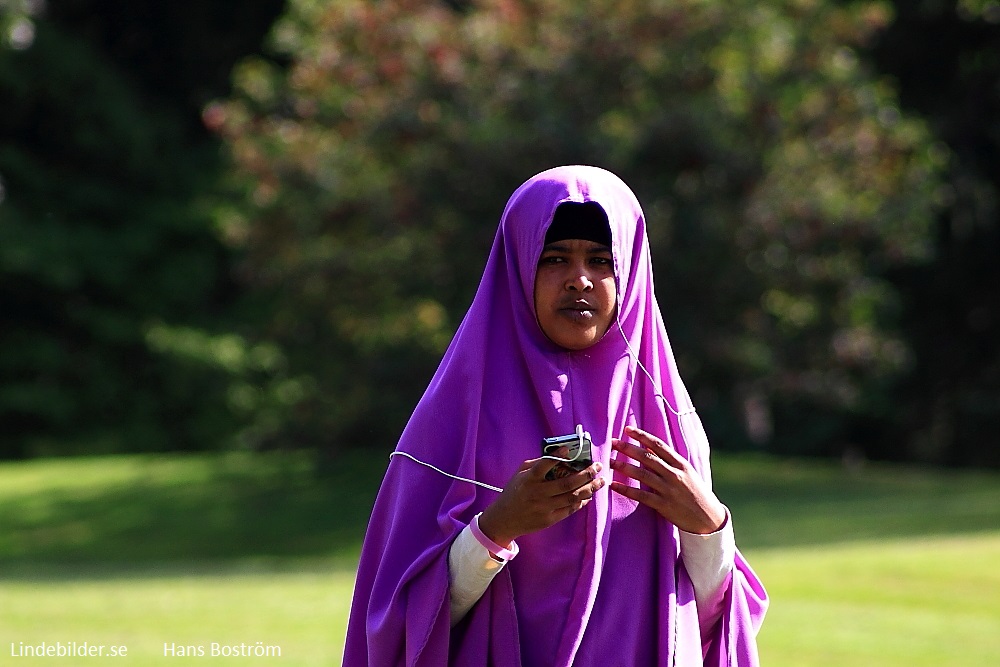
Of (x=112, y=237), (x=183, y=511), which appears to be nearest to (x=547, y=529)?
(x=183, y=511)

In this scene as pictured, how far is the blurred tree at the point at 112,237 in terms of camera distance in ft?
84.5

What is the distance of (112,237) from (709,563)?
25.0m

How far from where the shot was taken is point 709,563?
2.80m

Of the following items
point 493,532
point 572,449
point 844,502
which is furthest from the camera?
point 844,502

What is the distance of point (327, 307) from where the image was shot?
701 inches

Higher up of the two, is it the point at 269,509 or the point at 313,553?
the point at 269,509

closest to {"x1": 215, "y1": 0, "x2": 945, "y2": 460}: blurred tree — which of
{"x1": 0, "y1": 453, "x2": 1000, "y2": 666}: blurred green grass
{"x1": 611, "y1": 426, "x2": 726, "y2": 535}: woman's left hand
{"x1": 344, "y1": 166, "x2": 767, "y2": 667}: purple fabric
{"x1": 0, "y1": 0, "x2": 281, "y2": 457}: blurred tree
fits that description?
{"x1": 0, "y1": 453, "x2": 1000, "y2": 666}: blurred green grass

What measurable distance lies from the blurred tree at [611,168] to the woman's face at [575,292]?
41.1 feet

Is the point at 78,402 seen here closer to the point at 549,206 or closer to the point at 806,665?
the point at 806,665

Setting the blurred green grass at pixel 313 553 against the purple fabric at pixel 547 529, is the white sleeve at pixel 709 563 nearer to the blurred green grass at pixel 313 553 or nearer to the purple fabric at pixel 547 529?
the purple fabric at pixel 547 529

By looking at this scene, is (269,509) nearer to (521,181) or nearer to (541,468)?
(521,181)

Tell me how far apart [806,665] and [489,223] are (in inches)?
340

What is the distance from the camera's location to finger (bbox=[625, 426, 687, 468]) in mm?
2672

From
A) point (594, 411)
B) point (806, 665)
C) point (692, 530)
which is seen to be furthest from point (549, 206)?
point (806, 665)
